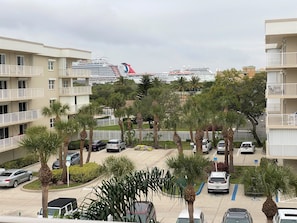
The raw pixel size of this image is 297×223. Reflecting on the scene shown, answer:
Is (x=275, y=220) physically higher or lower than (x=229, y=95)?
lower

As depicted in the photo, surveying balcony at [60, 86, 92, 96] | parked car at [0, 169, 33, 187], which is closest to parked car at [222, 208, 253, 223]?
parked car at [0, 169, 33, 187]

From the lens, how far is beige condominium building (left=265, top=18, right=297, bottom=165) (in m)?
24.0

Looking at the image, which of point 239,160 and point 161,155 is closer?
point 239,160

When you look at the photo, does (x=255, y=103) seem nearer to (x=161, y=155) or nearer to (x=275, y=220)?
(x=161, y=155)

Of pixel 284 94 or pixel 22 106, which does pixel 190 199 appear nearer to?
pixel 284 94

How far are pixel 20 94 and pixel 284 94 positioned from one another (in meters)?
22.6

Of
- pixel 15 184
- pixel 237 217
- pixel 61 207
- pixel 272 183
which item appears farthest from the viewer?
pixel 15 184

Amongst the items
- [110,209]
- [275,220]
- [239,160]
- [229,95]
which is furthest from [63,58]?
[110,209]

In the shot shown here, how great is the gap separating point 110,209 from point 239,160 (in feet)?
101

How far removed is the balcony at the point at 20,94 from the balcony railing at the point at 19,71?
4.31ft

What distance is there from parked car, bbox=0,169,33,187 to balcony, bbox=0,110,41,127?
18.0 ft

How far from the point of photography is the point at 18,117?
3578 cm

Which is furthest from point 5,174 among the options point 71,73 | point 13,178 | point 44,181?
point 71,73

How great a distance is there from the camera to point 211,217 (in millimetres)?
21125
